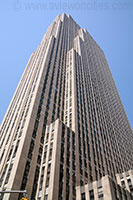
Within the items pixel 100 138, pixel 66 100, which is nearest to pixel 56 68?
pixel 66 100

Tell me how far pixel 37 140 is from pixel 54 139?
196 inches

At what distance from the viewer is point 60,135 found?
54062 mm

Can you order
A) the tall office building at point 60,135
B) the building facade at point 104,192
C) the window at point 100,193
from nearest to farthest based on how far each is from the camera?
the building facade at point 104,192 → the window at point 100,193 → the tall office building at point 60,135

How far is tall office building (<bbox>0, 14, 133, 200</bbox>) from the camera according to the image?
147 feet

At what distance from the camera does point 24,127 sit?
2203 inches

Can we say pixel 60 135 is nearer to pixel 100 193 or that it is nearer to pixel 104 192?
pixel 100 193

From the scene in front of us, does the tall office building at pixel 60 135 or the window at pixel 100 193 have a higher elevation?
the tall office building at pixel 60 135

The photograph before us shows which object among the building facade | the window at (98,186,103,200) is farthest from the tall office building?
the window at (98,186,103,200)

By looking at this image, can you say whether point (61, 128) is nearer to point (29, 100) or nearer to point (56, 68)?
point (29, 100)

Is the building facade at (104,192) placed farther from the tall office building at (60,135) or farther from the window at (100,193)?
the tall office building at (60,135)

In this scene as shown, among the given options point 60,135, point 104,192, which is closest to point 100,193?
point 104,192

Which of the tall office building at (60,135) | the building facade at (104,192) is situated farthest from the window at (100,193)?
the tall office building at (60,135)

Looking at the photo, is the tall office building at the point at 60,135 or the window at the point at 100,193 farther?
the tall office building at the point at 60,135

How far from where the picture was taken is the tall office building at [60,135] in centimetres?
4484
